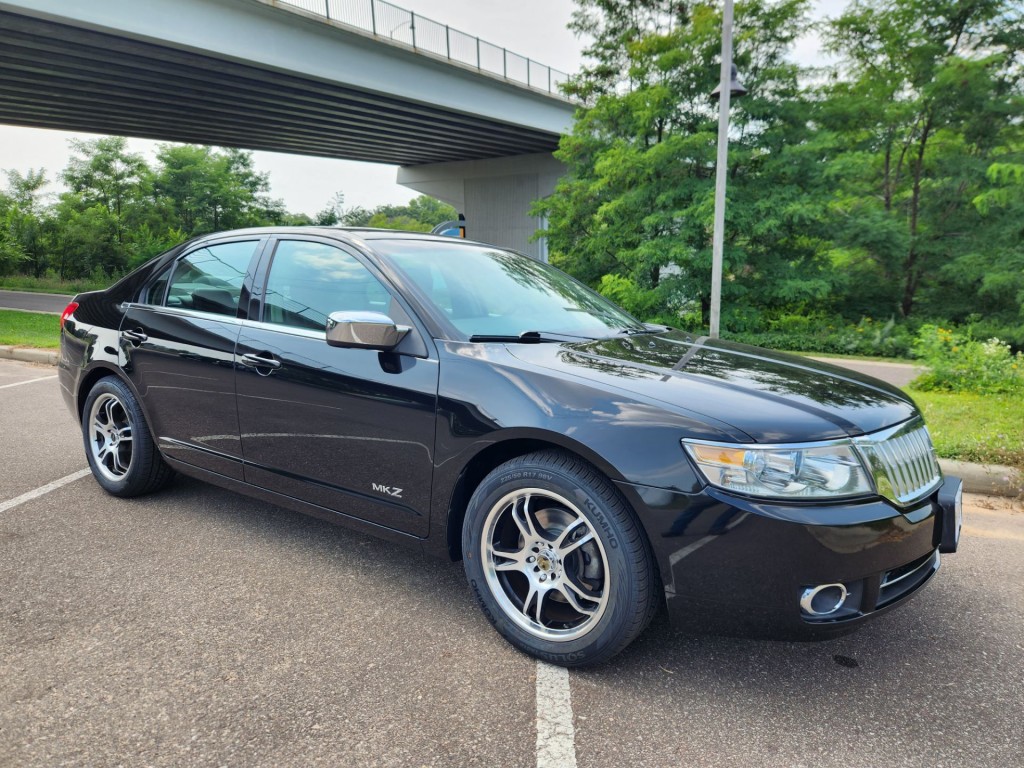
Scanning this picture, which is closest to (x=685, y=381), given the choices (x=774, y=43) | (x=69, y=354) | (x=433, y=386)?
(x=433, y=386)

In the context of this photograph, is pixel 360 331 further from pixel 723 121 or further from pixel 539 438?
pixel 723 121

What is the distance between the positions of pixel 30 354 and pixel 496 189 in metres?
29.2

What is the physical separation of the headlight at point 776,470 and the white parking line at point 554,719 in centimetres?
88

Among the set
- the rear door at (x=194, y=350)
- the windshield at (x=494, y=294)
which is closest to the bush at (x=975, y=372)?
the windshield at (x=494, y=294)

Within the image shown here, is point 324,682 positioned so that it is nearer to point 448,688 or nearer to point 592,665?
point 448,688

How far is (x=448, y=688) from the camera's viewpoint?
226 centimetres

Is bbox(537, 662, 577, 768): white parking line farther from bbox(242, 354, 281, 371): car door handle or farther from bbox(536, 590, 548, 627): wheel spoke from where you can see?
bbox(242, 354, 281, 371): car door handle

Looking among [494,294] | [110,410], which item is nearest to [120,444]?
[110,410]

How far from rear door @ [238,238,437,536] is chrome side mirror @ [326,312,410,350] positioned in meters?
0.13

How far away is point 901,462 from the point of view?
2.27 meters

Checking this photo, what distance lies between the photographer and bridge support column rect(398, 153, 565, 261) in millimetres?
34875

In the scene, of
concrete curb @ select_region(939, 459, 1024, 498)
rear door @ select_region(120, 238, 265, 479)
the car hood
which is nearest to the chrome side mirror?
the car hood

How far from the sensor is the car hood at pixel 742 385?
214cm

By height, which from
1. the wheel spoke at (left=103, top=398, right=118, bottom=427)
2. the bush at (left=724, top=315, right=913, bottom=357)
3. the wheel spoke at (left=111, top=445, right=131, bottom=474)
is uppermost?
the wheel spoke at (left=103, top=398, right=118, bottom=427)
